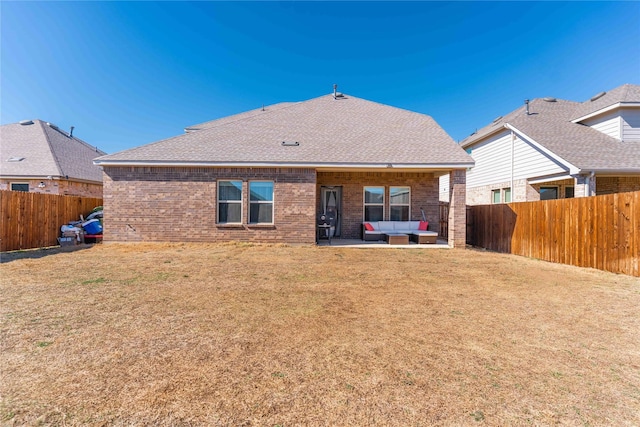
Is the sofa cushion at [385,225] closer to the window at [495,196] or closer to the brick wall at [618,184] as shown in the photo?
the window at [495,196]

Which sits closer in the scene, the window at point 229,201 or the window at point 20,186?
the window at point 229,201

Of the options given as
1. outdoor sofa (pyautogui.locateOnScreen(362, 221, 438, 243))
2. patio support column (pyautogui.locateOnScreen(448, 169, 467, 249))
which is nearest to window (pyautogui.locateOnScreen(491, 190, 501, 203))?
outdoor sofa (pyautogui.locateOnScreen(362, 221, 438, 243))

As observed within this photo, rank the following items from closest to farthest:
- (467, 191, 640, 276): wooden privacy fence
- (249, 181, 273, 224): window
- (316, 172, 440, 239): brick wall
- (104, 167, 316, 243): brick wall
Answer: (467, 191, 640, 276): wooden privacy fence
(104, 167, 316, 243): brick wall
(249, 181, 273, 224): window
(316, 172, 440, 239): brick wall

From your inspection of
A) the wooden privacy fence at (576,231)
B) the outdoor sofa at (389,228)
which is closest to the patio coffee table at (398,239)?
the outdoor sofa at (389,228)

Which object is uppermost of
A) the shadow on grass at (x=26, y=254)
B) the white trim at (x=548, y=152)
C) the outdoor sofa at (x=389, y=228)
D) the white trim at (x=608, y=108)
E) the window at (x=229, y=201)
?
the white trim at (x=608, y=108)

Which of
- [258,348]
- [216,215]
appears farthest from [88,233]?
[258,348]

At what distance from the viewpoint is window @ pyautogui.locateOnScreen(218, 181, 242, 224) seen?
11.5 meters

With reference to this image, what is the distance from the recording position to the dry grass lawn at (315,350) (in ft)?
7.32

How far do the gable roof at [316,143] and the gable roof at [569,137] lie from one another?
3926 millimetres

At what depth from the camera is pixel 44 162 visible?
658 inches

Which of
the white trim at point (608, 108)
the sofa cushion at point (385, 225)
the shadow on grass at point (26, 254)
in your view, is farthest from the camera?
the sofa cushion at point (385, 225)

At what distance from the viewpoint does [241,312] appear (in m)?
4.28

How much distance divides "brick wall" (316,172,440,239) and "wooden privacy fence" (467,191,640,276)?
2586 mm

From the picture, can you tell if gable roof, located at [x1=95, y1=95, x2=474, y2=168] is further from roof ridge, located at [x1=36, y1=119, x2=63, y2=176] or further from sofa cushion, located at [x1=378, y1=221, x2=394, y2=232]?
roof ridge, located at [x1=36, y1=119, x2=63, y2=176]
